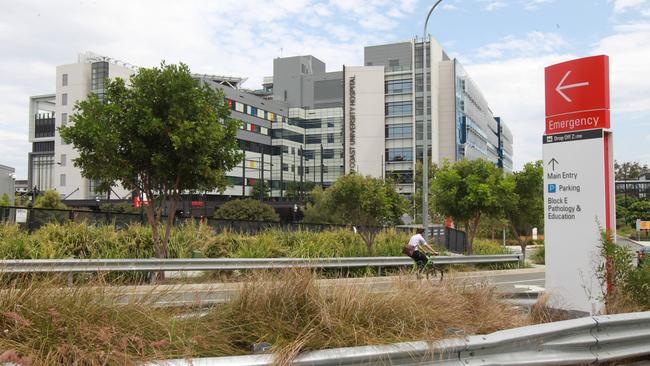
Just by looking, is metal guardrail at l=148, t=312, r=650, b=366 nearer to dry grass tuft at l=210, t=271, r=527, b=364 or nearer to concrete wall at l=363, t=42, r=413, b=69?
dry grass tuft at l=210, t=271, r=527, b=364

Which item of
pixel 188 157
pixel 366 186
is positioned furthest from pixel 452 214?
pixel 188 157

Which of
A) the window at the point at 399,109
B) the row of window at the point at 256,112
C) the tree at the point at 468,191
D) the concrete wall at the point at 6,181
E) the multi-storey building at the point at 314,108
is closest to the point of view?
the tree at the point at 468,191

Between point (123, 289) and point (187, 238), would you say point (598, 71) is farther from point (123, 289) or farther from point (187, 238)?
point (187, 238)

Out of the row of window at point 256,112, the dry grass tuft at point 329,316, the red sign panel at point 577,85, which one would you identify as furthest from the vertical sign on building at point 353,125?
the dry grass tuft at point 329,316

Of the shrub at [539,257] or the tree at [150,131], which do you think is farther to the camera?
the shrub at [539,257]

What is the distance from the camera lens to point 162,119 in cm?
1442

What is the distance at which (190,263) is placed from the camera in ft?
43.5

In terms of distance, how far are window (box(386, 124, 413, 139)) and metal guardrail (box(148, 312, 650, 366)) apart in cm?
9307

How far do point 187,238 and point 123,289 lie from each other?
541 inches

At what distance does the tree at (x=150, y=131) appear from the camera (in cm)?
1395

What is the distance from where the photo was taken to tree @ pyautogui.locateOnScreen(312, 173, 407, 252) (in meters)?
23.0

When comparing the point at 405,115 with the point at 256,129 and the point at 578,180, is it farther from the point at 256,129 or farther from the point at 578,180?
the point at 578,180

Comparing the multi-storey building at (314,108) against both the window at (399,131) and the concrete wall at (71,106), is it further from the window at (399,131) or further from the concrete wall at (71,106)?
the concrete wall at (71,106)

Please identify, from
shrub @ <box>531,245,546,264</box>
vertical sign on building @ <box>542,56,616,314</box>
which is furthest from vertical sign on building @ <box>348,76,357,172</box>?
vertical sign on building @ <box>542,56,616,314</box>
